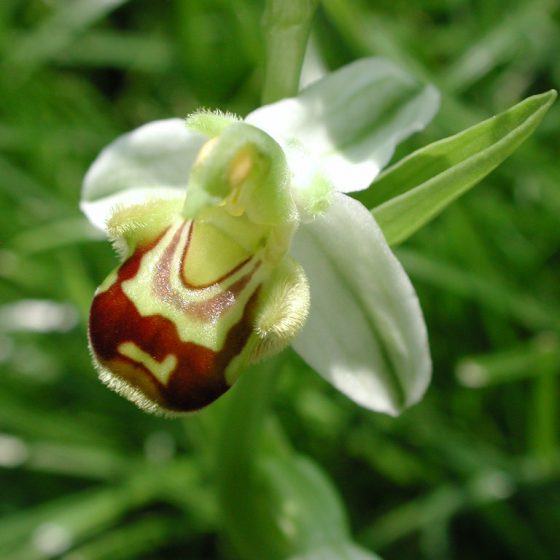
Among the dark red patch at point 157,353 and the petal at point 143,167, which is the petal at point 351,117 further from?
the dark red patch at point 157,353

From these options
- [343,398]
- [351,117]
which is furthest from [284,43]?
[343,398]

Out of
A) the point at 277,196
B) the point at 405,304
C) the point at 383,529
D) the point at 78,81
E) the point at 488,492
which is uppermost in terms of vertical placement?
the point at 277,196

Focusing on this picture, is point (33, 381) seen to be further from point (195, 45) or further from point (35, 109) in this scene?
point (195, 45)

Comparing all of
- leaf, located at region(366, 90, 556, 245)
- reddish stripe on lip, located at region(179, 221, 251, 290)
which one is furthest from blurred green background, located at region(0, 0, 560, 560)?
leaf, located at region(366, 90, 556, 245)

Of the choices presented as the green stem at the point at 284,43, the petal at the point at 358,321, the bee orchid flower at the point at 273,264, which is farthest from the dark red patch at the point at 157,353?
the green stem at the point at 284,43

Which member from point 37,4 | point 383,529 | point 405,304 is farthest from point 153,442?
point 37,4
